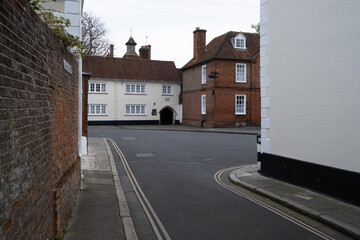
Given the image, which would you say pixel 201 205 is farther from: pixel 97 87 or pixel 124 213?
pixel 97 87

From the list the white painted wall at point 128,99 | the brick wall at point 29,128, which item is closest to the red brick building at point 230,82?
the white painted wall at point 128,99

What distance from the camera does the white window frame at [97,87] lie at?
126ft

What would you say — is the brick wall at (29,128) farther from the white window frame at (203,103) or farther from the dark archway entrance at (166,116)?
the dark archway entrance at (166,116)

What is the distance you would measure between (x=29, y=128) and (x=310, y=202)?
589 cm

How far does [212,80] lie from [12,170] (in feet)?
103

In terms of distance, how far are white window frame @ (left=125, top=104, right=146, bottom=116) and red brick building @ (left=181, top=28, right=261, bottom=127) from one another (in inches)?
313

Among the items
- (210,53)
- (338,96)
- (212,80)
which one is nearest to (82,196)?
(338,96)

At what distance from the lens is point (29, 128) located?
3125mm

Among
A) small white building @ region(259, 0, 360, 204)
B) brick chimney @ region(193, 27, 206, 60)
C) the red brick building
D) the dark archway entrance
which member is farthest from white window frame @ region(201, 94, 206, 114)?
small white building @ region(259, 0, 360, 204)

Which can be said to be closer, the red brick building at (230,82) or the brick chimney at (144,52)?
the red brick building at (230,82)

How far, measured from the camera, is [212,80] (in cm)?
3322

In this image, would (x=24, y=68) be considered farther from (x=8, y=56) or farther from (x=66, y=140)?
(x=66, y=140)

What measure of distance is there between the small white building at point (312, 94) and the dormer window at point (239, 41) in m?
25.7

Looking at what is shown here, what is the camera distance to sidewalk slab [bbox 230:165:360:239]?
18.4 feet
